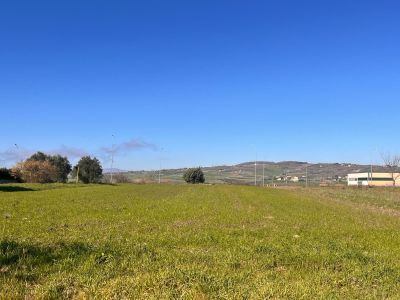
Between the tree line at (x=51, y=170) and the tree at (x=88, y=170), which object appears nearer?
the tree line at (x=51, y=170)

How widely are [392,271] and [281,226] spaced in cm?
956

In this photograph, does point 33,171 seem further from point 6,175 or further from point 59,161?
point 59,161

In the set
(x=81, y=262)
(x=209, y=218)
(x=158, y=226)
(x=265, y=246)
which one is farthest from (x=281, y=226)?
(x=81, y=262)

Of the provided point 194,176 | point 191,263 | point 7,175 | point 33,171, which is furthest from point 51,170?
point 191,263

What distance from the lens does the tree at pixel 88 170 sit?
135375mm

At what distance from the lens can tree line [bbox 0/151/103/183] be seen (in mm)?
112875

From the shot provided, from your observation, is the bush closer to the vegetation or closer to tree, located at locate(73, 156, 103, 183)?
the vegetation

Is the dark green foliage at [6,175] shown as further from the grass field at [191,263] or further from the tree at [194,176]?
the grass field at [191,263]

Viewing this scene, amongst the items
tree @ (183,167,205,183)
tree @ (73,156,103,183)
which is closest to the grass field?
tree @ (73,156,103,183)

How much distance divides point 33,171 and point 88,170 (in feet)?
76.7

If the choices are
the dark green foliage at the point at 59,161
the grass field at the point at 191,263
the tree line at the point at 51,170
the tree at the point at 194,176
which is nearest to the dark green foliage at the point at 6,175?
the tree line at the point at 51,170

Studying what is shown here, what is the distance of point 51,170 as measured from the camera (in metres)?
121

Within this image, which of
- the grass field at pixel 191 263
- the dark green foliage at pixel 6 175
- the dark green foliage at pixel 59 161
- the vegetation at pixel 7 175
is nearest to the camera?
the grass field at pixel 191 263

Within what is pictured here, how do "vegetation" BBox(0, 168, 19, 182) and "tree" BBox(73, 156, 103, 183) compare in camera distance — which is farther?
"tree" BBox(73, 156, 103, 183)
